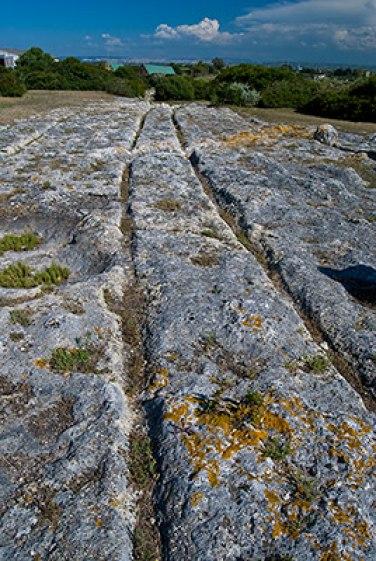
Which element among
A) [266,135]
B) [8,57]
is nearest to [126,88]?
[266,135]

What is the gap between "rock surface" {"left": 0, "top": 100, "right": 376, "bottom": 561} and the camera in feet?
21.9

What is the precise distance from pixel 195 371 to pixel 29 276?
223 inches

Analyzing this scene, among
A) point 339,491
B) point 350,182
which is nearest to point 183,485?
point 339,491

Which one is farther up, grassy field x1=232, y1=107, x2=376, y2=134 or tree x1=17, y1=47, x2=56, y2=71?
tree x1=17, y1=47, x2=56, y2=71

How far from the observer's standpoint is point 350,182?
73.2ft

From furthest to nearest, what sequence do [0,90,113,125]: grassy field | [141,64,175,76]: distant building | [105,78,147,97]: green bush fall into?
1. [141,64,175,76]: distant building
2. [105,78,147,97]: green bush
3. [0,90,113,125]: grassy field

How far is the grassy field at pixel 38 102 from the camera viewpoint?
3594 cm

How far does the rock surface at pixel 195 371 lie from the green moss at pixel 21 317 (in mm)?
82

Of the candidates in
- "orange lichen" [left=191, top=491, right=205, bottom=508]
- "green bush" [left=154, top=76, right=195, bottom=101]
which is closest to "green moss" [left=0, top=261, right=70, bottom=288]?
"orange lichen" [left=191, top=491, right=205, bottom=508]

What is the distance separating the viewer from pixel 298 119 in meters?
39.1

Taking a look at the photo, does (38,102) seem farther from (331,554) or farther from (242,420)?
(331,554)

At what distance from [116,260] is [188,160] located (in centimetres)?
1211

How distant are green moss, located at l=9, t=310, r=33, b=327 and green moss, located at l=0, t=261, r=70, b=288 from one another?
164 centimetres

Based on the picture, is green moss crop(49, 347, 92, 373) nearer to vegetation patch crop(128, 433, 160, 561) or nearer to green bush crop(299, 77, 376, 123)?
vegetation patch crop(128, 433, 160, 561)
